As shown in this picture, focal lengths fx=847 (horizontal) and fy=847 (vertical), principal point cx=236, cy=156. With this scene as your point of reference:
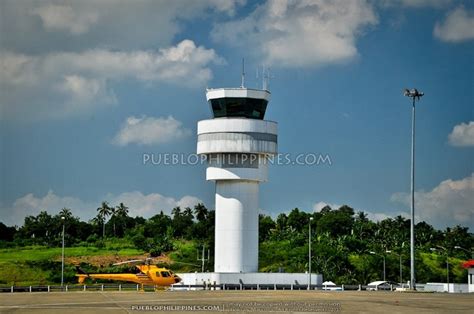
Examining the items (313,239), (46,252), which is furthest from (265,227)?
(46,252)

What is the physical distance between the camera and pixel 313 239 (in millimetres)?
144875

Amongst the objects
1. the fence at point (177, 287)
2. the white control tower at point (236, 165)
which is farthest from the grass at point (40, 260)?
the white control tower at point (236, 165)

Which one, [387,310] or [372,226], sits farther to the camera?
[372,226]

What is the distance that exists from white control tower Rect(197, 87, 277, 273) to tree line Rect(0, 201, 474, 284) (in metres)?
21.3

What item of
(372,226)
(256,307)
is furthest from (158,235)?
(256,307)

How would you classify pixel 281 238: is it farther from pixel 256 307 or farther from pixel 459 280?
pixel 256 307

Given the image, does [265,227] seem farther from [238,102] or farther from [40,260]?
[238,102]

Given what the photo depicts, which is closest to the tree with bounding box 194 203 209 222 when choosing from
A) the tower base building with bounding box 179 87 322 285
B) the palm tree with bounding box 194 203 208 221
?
the palm tree with bounding box 194 203 208 221

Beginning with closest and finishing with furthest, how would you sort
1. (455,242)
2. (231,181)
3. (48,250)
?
A: (231,181) < (48,250) < (455,242)

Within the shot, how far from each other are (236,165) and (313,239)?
55937mm

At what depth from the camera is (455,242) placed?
171000 mm

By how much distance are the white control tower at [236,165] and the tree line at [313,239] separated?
69.8 ft

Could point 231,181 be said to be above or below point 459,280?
above

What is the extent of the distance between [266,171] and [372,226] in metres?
84.3
